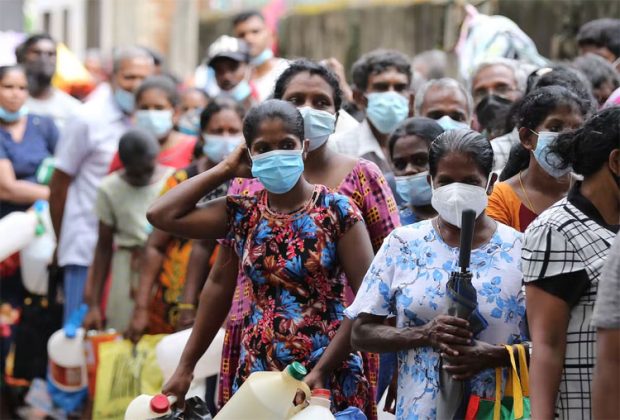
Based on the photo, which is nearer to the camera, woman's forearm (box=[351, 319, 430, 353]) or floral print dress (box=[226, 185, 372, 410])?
woman's forearm (box=[351, 319, 430, 353])

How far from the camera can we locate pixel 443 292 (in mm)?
4770

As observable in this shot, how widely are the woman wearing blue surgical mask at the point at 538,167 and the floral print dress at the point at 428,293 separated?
24.9 inches

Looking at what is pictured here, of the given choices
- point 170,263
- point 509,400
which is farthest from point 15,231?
point 509,400

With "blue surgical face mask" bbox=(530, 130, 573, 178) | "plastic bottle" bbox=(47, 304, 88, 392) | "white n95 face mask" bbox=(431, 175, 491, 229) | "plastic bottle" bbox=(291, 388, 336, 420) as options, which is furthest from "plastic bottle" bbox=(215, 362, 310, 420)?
"plastic bottle" bbox=(47, 304, 88, 392)

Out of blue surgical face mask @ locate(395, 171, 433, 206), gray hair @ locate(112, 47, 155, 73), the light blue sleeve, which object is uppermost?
gray hair @ locate(112, 47, 155, 73)

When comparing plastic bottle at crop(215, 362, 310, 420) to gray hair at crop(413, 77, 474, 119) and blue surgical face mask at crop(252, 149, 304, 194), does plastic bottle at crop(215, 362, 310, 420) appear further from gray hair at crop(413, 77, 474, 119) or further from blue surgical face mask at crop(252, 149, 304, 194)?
gray hair at crop(413, 77, 474, 119)

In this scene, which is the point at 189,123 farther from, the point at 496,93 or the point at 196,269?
the point at 196,269

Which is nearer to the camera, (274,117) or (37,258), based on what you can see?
(274,117)

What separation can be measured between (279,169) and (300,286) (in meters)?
0.42

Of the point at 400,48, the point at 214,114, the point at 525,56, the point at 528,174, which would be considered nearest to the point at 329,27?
the point at 400,48

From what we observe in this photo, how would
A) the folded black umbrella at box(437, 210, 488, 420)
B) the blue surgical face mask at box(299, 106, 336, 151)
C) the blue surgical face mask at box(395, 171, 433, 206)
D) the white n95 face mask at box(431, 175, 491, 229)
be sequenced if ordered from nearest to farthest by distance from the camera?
the folded black umbrella at box(437, 210, 488, 420), the white n95 face mask at box(431, 175, 491, 229), the blue surgical face mask at box(299, 106, 336, 151), the blue surgical face mask at box(395, 171, 433, 206)

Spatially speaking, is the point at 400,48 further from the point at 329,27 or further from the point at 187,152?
the point at 187,152

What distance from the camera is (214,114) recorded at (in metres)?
7.89

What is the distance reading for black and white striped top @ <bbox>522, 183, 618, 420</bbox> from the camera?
433 centimetres
